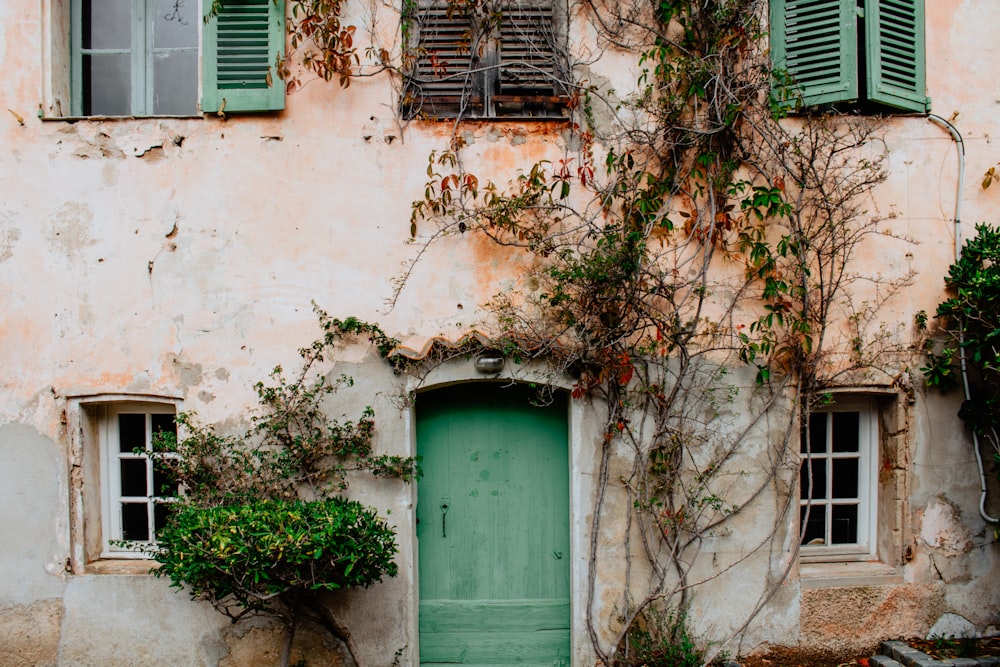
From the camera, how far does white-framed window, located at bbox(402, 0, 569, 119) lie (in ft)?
15.6

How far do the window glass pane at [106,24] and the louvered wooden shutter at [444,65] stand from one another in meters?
2.15

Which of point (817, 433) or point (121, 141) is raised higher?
point (121, 141)

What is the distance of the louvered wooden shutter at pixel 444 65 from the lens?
4762 mm

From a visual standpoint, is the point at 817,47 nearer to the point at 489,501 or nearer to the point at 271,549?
the point at 489,501

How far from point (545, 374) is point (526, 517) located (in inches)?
41.3

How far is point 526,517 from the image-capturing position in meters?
4.93

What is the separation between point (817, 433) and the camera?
17.0ft

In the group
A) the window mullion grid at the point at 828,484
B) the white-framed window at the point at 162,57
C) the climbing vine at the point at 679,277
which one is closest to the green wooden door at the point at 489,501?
the climbing vine at the point at 679,277

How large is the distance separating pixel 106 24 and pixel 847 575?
6.54 metres

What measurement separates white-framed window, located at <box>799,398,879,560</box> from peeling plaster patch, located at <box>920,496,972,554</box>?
1.09 feet

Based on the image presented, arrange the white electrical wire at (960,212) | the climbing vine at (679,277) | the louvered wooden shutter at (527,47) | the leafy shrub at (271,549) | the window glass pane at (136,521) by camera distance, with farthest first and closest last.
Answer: the window glass pane at (136,521) → the white electrical wire at (960,212) → the louvered wooden shutter at (527,47) → the climbing vine at (679,277) → the leafy shrub at (271,549)

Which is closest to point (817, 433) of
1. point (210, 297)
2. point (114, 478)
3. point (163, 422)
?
point (210, 297)

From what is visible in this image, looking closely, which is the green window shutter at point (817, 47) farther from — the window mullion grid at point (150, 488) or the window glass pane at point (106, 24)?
the window mullion grid at point (150, 488)

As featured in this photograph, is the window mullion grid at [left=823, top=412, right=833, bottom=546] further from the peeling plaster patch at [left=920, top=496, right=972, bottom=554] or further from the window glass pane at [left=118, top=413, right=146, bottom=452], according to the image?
the window glass pane at [left=118, top=413, right=146, bottom=452]
